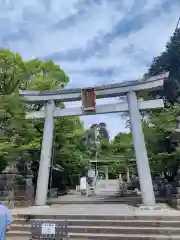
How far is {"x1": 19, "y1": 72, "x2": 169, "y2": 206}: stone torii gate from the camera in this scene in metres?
11.2

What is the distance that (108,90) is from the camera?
12.2 m

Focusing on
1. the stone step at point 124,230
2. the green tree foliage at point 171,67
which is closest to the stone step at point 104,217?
the stone step at point 124,230

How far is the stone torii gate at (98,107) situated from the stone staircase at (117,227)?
275 centimetres

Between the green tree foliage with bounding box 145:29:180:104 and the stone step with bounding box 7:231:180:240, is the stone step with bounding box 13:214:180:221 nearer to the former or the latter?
the stone step with bounding box 7:231:180:240

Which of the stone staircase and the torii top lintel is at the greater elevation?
the torii top lintel

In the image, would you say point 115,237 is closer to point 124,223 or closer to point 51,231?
point 124,223

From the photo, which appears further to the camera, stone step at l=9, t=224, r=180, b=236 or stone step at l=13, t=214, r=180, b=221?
stone step at l=13, t=214, r=180, b=221

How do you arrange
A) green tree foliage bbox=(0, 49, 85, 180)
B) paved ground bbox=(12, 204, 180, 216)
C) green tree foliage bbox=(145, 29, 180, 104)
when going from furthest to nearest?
1. green tree foliage bbox=(145, 29, 180, 104)
2. green tree foliage bbox=(0, 49, 85, 180)
3. paved ground bbox=(12, 204, 180, 216)

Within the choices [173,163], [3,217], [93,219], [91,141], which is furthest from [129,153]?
[91,141]

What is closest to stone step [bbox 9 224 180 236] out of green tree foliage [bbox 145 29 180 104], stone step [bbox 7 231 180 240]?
stone step [bbox 7 231 180 240]

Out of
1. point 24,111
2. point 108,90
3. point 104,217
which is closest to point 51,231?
point 104,217

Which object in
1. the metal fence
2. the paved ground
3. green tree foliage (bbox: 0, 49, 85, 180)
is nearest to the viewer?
the metal fence

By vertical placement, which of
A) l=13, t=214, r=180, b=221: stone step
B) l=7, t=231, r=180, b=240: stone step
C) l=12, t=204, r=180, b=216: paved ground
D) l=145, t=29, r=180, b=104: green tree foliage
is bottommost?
l=7, t=231, r=180, b=240: stone step

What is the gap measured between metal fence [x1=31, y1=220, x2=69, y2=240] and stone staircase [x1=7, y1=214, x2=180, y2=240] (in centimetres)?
165
